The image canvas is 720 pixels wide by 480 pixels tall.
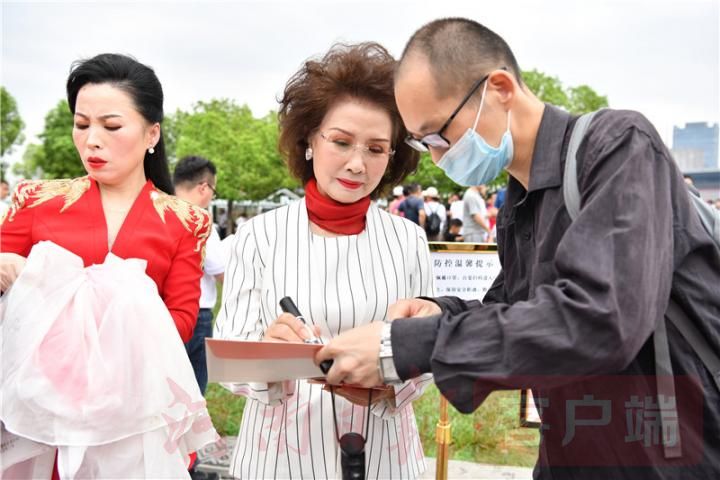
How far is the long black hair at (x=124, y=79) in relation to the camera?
6.19ft

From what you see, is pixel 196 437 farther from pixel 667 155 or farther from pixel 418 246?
pixel 667 155

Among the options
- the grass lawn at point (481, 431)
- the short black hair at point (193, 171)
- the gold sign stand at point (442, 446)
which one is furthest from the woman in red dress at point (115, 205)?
the grass lawn at point (481, 431)

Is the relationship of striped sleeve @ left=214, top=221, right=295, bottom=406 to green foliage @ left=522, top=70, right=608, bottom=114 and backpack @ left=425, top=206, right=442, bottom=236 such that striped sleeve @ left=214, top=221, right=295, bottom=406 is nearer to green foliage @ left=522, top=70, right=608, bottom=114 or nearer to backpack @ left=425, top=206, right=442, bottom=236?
backpack @ left=425, top=206, right=442, bottom=236

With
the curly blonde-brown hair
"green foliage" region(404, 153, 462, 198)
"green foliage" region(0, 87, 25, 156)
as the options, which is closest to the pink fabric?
the curly blonde-brown hair

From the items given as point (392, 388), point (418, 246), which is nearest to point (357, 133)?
point (418, 246)

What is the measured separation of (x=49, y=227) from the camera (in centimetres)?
177

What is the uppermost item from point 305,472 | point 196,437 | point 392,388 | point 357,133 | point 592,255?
point 357,133

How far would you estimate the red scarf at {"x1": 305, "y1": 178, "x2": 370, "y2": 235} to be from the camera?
2014 millimetres

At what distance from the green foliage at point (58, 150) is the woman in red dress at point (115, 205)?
36.2m

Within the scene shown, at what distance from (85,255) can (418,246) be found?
108 centimetres

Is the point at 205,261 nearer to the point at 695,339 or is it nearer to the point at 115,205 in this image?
the point at 115,205

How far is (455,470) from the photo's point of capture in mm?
3875

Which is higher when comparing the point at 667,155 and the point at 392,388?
the point at 667,155

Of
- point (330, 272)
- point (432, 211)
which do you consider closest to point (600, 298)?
point (330, 272)
